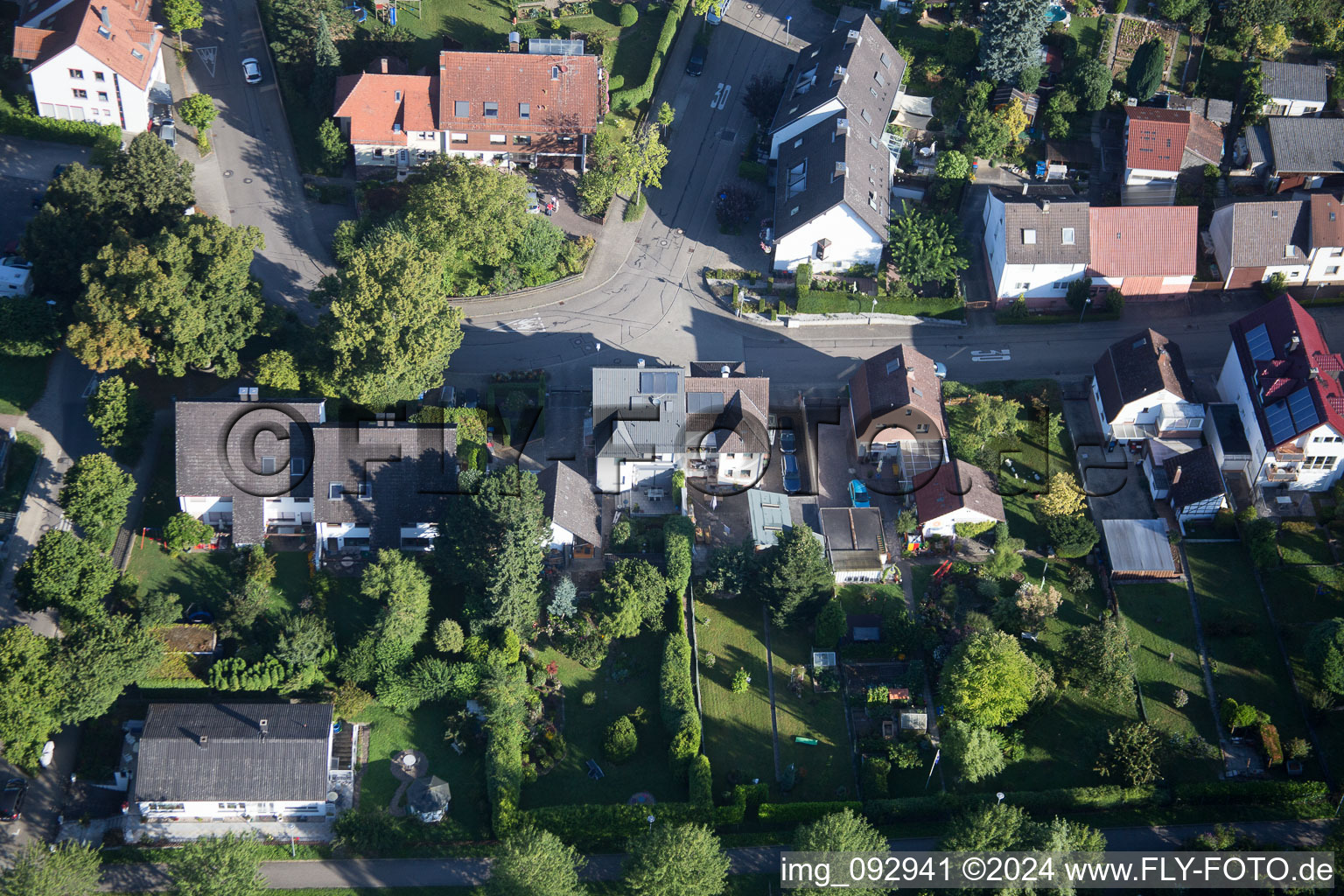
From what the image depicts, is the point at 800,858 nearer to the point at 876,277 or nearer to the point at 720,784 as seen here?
the point at 720,784

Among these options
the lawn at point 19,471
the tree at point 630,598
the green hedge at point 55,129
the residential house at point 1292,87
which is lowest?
the tree at point 630,598

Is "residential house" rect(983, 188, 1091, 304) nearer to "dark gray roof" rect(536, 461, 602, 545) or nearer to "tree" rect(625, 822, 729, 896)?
"dark gray roof" rect(536, 461, 602, 545)

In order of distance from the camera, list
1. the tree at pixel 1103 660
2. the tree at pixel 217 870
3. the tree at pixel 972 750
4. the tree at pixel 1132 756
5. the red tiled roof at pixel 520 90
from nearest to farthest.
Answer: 1. the tree at pixel 217 870
2. the tree at pixel 972 750
3. the tree at pixel 1132 756
4. the tree at pixel 1103 660
5. the red tiled roof at pixel 520 90

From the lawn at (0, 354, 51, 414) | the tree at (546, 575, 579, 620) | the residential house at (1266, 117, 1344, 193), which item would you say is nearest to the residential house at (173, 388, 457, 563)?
the tree at (546, 575, 579, 620)

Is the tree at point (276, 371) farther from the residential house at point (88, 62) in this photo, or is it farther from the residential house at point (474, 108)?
the residential house at point (88, 62)

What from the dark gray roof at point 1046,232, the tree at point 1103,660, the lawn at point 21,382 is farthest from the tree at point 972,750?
the lawn at point 21,382

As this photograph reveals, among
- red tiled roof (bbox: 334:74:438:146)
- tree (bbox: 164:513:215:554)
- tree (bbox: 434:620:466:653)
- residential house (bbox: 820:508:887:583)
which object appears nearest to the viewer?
tree (bbox: 434:620:466:653)

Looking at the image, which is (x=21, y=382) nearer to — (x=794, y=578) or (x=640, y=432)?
(x=640, y=432)
